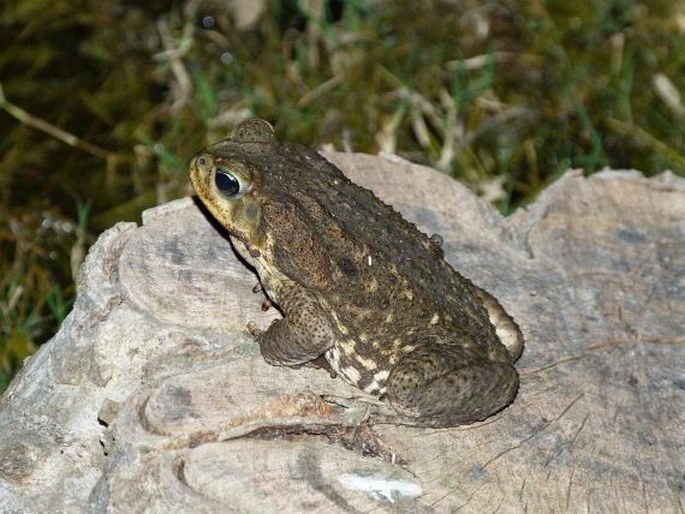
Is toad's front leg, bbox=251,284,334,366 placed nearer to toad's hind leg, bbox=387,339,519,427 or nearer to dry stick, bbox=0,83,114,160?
toad's hind leg, bbox=387,339,519,427

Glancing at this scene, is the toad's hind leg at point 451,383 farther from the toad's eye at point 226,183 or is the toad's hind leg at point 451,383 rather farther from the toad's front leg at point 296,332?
the toad's eye at point 226,183

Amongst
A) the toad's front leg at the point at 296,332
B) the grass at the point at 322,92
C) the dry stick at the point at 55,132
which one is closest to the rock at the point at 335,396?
the toad's front leg at the point at 296,332

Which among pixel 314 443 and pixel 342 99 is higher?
pixel 314 443

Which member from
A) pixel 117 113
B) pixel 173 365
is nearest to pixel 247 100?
pixel 117 113

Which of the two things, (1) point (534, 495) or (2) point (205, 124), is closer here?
(1) point (534, 495)

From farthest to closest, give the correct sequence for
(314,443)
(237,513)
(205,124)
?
(205,124) → (314,443) → (237,513)

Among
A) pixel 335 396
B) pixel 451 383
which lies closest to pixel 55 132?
pixel 335 396

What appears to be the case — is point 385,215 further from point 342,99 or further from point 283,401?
point 342,99
